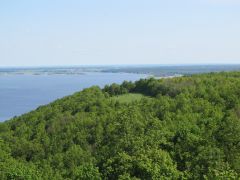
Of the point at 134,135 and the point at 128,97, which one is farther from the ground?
the point at 134,135

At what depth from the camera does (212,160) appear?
37.8m

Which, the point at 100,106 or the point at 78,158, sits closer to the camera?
the point at 78,158

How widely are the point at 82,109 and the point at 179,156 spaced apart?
165ft

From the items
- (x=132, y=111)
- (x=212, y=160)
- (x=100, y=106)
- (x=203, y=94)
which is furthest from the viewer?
(x=100, y=106)

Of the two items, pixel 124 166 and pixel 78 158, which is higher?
pixel 124 166

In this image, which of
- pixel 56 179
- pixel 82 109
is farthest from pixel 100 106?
pixel 56 179

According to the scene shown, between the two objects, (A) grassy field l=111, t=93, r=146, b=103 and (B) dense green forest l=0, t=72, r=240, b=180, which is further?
(A) grassy field l=111, t=93, r=146, b=103

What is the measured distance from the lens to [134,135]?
4738 centimetres

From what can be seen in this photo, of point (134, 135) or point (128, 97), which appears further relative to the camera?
point (128, 97)

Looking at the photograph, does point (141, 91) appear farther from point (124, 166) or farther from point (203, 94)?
point (124, 166)

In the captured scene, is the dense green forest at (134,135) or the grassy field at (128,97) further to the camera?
the grassy field at (128,97)

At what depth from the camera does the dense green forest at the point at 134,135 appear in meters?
36.8

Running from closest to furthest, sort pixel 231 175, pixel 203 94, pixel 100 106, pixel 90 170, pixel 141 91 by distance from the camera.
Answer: pixel 231 175
pixel 90 170
pixel 203 94
pixel 100 106
pixel 141 91

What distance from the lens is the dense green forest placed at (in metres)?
36.8
